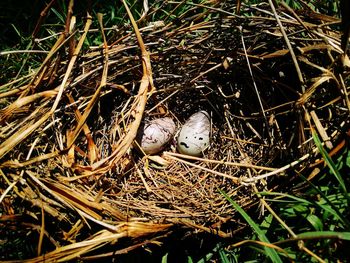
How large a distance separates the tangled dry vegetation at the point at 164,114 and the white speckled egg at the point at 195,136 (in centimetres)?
5

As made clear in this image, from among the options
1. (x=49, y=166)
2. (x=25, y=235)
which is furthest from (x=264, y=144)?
(x=25, y=235)

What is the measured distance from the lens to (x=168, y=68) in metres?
2.06

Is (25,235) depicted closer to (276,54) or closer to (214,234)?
(214,234)

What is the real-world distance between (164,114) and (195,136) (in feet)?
0.75

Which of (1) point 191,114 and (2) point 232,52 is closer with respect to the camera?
(2) point 232,52

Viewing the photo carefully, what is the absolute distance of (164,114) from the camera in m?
2.21

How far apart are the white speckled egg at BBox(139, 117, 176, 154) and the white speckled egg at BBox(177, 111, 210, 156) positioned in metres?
0.07

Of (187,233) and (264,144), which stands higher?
(264,144)

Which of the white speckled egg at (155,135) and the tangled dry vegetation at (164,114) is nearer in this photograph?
the tangled dry vegetation at (164,114)

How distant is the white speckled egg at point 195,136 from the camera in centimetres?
207

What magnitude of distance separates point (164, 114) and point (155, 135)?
17 centimetres

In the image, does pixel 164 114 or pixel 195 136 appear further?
pixel 164 114

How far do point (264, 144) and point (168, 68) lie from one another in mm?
549

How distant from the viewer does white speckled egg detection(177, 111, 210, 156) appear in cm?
207
